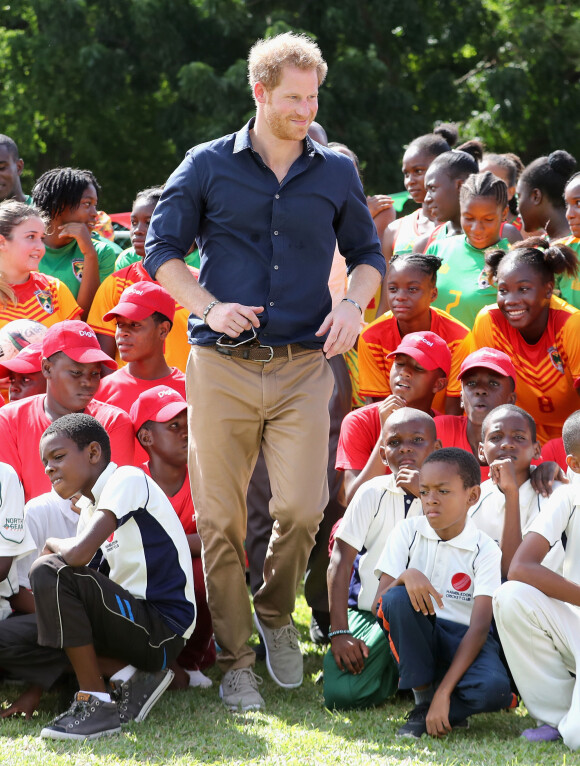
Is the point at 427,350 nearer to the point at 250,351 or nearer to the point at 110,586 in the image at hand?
the point at 250,351

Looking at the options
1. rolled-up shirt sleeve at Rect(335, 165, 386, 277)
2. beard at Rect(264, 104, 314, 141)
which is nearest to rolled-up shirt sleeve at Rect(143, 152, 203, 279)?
beard at Rect(264, 104, 314, 141)

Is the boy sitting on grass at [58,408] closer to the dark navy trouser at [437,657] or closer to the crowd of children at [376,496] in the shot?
the crowd of children at [376,496]

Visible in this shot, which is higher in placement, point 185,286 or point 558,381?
point 185,286

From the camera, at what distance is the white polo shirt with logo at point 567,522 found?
4.29m

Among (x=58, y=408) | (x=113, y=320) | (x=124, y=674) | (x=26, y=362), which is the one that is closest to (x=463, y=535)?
(x=124, y=674)

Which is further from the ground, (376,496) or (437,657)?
(376,496)

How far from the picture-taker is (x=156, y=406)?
17.5 ft

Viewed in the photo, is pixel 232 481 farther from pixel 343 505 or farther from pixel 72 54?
pixel 72 54

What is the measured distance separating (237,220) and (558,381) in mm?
1995

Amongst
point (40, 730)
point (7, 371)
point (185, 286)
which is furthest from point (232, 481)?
point (7, 371)

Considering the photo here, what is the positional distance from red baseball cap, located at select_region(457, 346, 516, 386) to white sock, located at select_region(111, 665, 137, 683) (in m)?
2.03

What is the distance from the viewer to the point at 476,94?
15289 mm

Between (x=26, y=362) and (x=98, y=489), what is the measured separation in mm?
1354

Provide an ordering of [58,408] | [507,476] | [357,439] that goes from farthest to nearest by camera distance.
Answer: [357,439] < [58,408] < [507,476]
